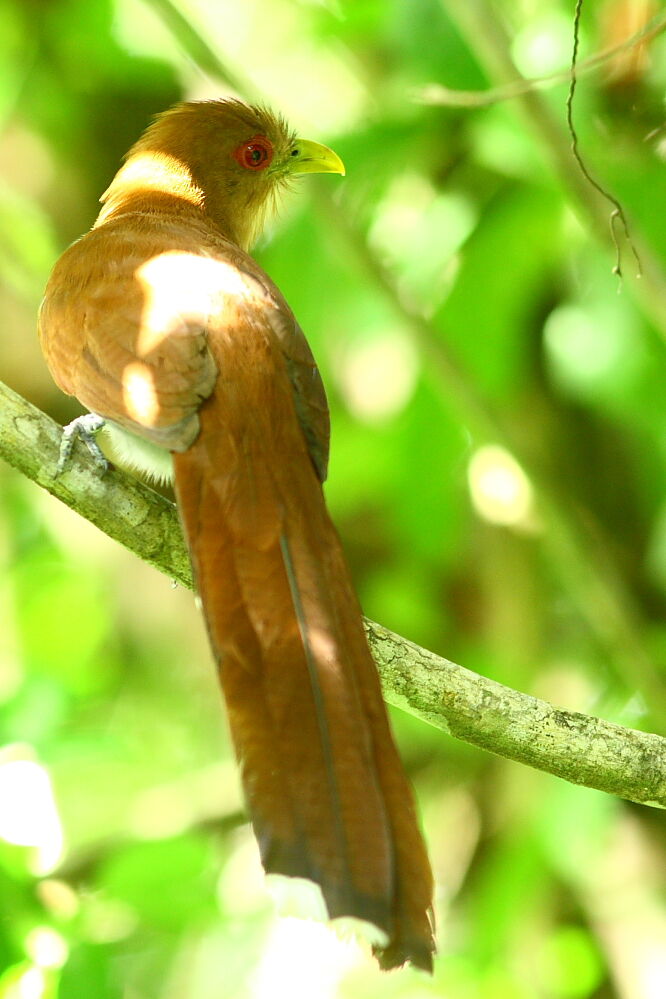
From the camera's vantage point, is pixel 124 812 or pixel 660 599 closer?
pixel 124 812

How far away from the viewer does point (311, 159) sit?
3.80m

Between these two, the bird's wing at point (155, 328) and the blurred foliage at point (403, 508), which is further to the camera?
the blurred foliage at point (403, 508)

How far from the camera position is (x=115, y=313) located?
2.70 meters

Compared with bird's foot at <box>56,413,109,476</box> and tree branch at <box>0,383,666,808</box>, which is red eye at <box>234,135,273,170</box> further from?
tree branch at <box>0,383,666,808</box>

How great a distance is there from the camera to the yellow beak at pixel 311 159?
3.74 metres

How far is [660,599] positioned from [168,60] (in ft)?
8.94

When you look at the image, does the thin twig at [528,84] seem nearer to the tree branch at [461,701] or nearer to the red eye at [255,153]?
the red eye at [255,153]

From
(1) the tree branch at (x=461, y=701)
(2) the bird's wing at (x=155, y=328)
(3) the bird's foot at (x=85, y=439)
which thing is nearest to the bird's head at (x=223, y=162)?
(2) the bird's wing at (x=155, y=328)

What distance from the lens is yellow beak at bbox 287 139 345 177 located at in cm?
374

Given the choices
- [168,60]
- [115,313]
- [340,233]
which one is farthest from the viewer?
[168,60]

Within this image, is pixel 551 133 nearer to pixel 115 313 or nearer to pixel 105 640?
pixel 115 313

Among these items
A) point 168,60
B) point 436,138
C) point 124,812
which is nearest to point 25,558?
point 124,812

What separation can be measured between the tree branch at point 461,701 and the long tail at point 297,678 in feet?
0.69

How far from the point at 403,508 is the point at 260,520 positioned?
4.67ft
